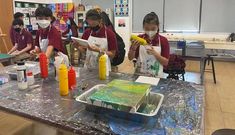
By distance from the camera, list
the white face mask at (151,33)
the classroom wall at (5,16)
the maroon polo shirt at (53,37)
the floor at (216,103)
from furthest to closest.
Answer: the classroom wall at (5,16)
the floor at (216,103)
the maroon polo shirt at (53,37)
the white face mask at (151,33)

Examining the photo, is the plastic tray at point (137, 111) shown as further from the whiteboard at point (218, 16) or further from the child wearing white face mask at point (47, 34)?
the whiteboard at point (218, 16)

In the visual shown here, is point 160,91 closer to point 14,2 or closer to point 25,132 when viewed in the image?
point 25,132

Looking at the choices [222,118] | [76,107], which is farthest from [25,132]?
[222,118]

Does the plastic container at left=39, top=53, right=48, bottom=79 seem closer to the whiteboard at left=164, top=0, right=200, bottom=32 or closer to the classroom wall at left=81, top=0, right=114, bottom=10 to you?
the whiteboard at left=164, top=0, right=200, bottom=32

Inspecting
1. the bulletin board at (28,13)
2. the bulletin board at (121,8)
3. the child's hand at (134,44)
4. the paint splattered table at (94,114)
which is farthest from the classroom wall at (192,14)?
the paint splattered table at (94,114)

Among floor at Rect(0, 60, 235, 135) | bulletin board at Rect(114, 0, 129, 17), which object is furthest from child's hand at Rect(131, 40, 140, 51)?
bulletin board at Rect(114, 0, 129, 17)

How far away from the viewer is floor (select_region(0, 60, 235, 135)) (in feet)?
8.33

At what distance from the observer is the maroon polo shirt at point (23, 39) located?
3.15 metres

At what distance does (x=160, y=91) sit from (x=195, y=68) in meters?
4.43

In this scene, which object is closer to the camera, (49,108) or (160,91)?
(49,108)

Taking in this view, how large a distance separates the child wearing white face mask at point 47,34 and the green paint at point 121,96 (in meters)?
1.08

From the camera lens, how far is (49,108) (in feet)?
4.13

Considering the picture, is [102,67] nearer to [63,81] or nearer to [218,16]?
[63,81]

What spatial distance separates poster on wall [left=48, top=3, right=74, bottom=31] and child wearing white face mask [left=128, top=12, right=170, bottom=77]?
5.21 meters
